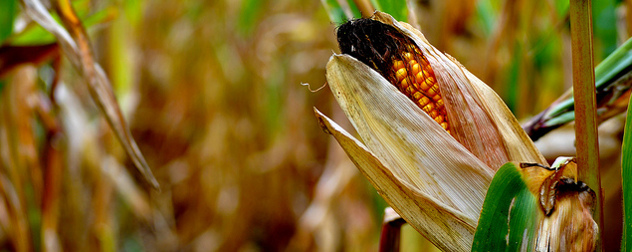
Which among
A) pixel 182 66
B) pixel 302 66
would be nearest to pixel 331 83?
pixel 302 66

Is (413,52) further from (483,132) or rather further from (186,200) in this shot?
(186,200)

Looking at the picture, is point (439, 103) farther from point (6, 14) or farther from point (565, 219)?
point (6, 14)

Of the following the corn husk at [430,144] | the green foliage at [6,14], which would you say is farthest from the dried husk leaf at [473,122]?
the green foliage at [6,14]

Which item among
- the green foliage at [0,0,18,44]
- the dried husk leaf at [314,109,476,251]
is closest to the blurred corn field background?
the green foliage at [0,0,18,44]

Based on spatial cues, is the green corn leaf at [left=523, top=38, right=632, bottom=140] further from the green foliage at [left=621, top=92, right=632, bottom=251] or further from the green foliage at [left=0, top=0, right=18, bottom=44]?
the green foliage at [left=0, top=0, right=18, bottom=44]

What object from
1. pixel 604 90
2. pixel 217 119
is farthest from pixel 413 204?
pixel 217 119
